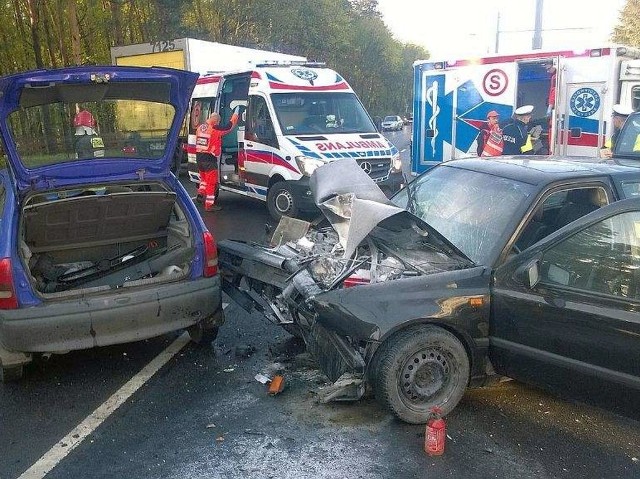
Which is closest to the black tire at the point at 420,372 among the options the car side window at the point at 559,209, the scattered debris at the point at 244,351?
the car side window at the point at 559,209

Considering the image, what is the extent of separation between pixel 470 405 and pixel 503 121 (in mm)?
8442

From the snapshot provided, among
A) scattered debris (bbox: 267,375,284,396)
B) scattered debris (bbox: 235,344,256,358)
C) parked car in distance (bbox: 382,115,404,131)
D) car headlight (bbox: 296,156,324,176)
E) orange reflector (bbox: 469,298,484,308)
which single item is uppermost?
car headlight (bbox: 296,156,324,176)

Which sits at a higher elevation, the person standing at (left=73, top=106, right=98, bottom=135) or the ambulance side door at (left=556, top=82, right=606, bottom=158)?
the person standing at (left=73, top=106, right=98, bottom=135)

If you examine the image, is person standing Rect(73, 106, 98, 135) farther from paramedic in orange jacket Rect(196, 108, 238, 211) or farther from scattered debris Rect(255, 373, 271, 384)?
paramedic in orange jacket Rect(196, 108, 238, 211)

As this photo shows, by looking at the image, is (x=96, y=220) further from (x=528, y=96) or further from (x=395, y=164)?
(x=528, y=96)

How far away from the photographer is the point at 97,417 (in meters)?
3.83

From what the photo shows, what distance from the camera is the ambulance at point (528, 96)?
33.7ft

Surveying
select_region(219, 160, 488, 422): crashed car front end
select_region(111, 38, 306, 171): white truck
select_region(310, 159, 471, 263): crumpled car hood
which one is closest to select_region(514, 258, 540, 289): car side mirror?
select_region(219, 160, 488, 422): crashed car front end

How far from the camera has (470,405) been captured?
391cm

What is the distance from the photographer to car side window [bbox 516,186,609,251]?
3949 millimetres

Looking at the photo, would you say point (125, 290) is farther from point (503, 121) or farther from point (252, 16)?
point (252, 16)

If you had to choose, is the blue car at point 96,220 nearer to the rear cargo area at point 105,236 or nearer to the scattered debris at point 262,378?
the rear cargo area at point 105,236

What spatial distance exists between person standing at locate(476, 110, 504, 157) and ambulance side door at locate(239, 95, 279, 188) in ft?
11.6

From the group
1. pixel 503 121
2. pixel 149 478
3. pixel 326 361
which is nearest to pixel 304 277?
pixel 326 361
